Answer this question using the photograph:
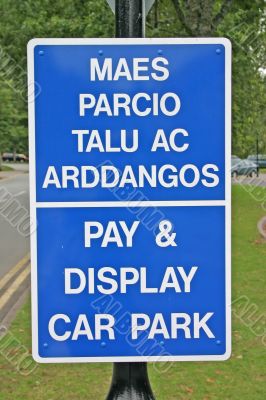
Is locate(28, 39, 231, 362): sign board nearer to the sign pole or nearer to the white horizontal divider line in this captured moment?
the white horizontal divider line

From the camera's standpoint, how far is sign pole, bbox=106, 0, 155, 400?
2.42 m

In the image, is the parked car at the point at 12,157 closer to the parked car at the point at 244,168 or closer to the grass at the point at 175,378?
the parked car at the point at 244,168

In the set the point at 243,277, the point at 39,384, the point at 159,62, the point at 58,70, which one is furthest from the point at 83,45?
the point at 243,277

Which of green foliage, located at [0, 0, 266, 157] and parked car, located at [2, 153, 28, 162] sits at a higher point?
green foliage, located at [0, 0, 266, 157]

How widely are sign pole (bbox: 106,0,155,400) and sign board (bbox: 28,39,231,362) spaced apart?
0.19 m

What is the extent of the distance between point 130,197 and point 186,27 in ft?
34.9

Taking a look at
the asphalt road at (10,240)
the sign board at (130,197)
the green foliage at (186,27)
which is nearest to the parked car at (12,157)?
the green foliage at (186,27)

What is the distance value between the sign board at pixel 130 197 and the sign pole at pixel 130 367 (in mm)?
190

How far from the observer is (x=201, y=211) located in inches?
89.0

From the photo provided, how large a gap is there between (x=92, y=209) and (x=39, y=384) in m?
3.84

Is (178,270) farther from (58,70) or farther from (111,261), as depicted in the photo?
(58,70)

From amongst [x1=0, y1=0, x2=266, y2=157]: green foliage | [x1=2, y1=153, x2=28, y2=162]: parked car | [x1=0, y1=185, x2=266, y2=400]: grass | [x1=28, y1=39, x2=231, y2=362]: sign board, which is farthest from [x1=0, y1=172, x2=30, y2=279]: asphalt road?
[x1=2, y1=153, x2=28, y2=162]: parked car

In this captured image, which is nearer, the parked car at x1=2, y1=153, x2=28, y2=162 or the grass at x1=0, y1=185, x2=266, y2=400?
the grass at x1=0, y1=185, x2=266, y2=400

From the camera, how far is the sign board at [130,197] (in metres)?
2.23
